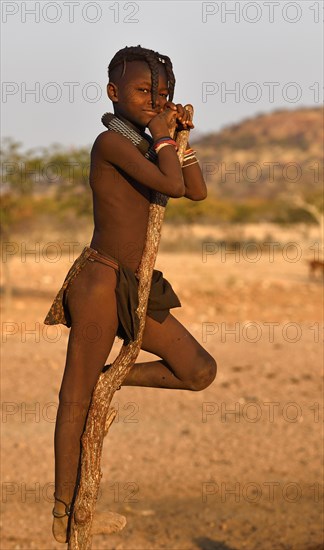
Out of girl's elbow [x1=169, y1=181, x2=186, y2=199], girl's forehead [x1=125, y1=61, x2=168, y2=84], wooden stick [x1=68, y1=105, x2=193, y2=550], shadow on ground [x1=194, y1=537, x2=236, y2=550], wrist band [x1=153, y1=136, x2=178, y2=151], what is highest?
girl's forehead [x1=125, y1=61, x2=168, y2=84]

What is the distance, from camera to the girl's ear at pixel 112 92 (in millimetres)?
3805

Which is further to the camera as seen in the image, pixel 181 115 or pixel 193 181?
pixel 193 181

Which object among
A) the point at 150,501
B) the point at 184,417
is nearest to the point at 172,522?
the point at 150,501

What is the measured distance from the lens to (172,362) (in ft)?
13.1

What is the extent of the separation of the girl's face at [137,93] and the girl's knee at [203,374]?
1.00 metres

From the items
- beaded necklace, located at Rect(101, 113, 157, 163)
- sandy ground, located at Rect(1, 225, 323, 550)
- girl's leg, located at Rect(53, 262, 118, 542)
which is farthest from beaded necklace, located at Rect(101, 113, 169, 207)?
sandy ground, located at Rect(1, 225, 323, 550)

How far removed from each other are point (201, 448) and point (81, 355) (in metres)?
4.31

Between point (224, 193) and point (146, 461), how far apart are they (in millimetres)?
64641

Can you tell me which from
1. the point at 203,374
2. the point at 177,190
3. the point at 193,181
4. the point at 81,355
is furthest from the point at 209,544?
the point at 177,190

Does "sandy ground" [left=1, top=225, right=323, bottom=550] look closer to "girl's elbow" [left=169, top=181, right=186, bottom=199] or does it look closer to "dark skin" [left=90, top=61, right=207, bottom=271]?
"dark skin" [left=90, top=61, right=207, bottom=271]

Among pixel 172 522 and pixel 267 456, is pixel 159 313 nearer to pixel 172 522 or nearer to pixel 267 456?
pixel 172 522

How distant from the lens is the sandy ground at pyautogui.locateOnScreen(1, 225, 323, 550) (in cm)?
627

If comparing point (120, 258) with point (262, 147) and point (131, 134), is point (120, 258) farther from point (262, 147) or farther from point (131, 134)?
point (262, 147)

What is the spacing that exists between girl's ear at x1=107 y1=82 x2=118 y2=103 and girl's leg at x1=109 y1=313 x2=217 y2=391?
2.87 ft
